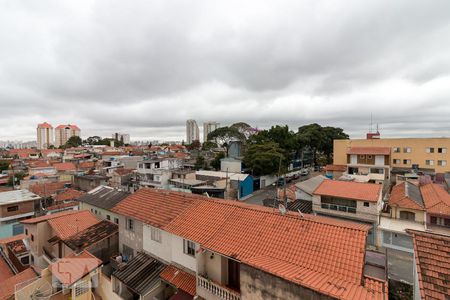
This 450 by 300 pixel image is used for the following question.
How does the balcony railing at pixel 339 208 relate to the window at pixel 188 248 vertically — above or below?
below

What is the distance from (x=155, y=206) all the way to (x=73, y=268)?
5.05 m

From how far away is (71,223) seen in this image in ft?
51.6

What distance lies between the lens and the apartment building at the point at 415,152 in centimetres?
3675

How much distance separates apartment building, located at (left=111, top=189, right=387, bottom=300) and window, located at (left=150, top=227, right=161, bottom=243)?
5 cm

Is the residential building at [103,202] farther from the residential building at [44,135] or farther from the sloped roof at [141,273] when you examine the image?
the residential building at [44,135]

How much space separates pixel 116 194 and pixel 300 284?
1848 centimetres

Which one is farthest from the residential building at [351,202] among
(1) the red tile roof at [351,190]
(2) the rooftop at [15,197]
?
(2) the rooftop at [15,197]

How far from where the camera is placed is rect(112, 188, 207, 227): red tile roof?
11.5 metres

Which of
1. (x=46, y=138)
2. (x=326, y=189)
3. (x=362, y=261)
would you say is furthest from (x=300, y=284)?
(x=46, y=138)

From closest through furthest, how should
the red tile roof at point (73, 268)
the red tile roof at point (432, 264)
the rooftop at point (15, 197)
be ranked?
the red tile roof at point (432, 264) → the red tile roof at point (73, 268) → the rooftop at point (15, 197)

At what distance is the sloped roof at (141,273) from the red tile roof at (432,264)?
32.6ft

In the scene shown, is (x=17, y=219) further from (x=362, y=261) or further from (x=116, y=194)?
(x=362, y=261)

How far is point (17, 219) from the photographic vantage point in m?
23.5

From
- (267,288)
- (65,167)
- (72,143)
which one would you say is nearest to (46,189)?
(65,167)
